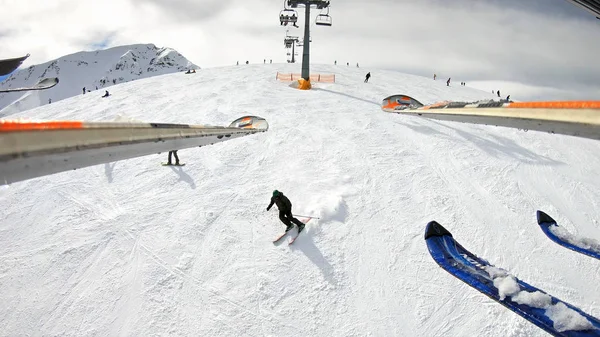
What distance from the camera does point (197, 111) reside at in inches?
608

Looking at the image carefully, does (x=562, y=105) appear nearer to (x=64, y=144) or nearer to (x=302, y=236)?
(x=64, y=144)

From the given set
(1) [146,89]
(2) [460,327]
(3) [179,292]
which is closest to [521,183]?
(2) [460,327]

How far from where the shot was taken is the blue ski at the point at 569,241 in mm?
4883

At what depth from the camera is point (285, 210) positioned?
6.71 meters

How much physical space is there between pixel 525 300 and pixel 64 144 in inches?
173

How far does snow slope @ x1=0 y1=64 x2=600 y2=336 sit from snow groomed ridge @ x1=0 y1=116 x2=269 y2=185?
4.23m

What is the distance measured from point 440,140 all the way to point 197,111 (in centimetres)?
1160

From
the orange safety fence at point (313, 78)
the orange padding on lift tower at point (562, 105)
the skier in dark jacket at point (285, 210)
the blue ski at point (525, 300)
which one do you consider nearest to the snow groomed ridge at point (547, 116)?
the orange padding on lift tower at point (562, 105)

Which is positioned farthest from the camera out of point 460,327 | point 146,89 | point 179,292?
point 146,89

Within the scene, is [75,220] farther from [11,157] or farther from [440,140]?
[440,140]

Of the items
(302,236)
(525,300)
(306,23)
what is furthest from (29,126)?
(306,23)

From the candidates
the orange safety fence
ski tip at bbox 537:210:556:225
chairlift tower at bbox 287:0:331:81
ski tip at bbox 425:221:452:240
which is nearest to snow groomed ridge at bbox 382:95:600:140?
ski tip at bbox 425:221:452:240

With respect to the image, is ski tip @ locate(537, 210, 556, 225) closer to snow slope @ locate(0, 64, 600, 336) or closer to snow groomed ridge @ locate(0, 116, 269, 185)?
snow slope @ locate(0, 64, 600, 336)

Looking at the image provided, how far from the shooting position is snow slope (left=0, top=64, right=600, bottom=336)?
519cm
